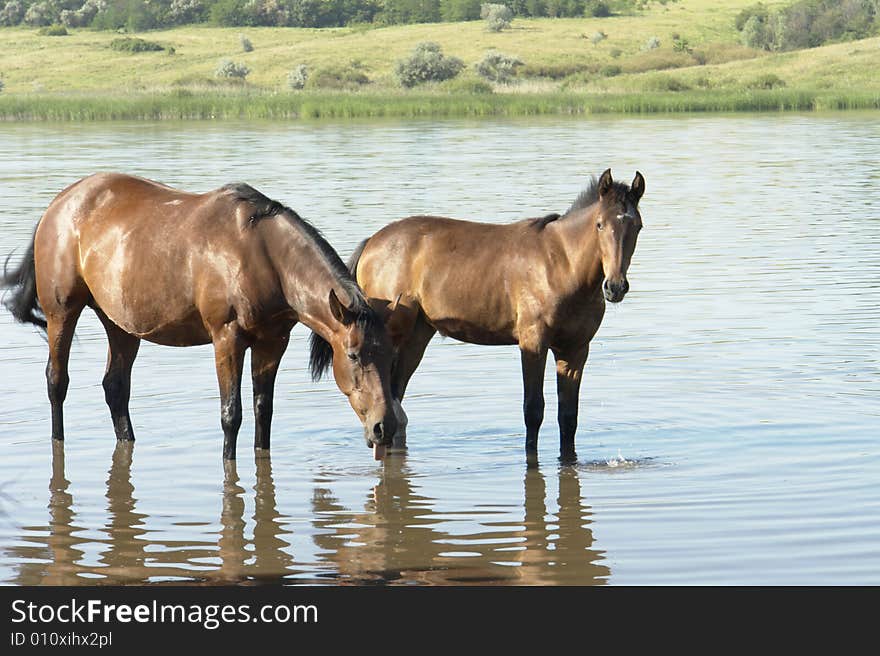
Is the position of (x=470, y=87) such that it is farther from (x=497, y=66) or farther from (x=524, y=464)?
(x=524, y=464)

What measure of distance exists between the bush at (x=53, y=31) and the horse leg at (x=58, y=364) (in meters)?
99.7

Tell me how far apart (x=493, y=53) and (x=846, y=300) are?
231ft

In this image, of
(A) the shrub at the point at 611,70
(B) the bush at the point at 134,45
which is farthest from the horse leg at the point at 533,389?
(B) the bush at the point at 134,45

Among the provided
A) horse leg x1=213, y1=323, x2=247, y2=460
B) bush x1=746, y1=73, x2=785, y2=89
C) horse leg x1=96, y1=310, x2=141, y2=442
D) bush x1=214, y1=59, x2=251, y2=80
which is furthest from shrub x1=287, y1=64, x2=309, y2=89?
horse leg x1=213, y1=323, x2=247, y2=460

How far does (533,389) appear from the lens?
8.75m

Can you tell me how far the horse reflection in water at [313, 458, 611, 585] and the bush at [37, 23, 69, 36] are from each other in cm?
10164

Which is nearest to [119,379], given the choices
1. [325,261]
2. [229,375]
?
[229,375]

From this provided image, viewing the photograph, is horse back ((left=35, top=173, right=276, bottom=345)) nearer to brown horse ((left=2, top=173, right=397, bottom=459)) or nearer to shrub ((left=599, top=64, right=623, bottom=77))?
brown horse ((left=2, top=173, right=397, bottom=459))

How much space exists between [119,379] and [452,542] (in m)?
3.33

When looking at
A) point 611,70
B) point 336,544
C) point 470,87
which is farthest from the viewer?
point 611,70

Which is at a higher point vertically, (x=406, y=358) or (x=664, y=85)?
(x=664, y=85)

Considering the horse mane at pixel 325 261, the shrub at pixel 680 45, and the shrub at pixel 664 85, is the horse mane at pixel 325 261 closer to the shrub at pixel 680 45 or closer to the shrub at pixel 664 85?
the shrub at pixel 664 85

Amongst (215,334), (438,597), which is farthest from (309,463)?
(438,597)

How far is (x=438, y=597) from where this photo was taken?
6.32 m
